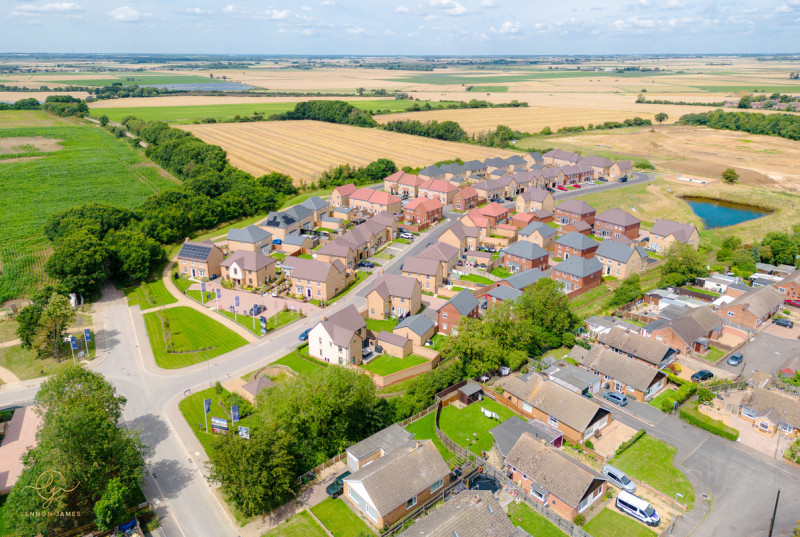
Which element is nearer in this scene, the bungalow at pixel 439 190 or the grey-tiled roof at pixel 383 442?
the grey-tiled roof at pixel 383 442

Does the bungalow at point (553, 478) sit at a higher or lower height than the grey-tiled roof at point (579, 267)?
lower

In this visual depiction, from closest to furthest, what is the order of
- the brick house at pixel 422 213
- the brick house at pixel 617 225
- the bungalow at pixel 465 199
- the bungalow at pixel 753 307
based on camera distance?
the bungalow at pixel 753 307
the brick house at pixel 617 225
the brick house at pixel 422 213
the bungalow at pixel 465 199

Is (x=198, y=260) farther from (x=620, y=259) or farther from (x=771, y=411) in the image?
(x=771, y=411)

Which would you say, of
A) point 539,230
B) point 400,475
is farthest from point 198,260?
point 539,230

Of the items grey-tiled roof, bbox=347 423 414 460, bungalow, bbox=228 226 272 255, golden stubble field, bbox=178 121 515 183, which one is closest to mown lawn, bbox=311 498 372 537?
grey-tiled roof, bbox=347 423 414 460

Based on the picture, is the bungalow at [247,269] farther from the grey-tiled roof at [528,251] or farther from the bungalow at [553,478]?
the bungalow at [553,478]

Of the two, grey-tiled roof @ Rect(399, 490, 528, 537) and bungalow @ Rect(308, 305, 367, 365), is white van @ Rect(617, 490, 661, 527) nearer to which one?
grey-tiled roof @ Rect(399, 490, 528, 537)

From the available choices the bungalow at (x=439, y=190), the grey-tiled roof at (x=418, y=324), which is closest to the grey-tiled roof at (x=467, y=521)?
the grey-tiled roof at (x=418, y=324)
